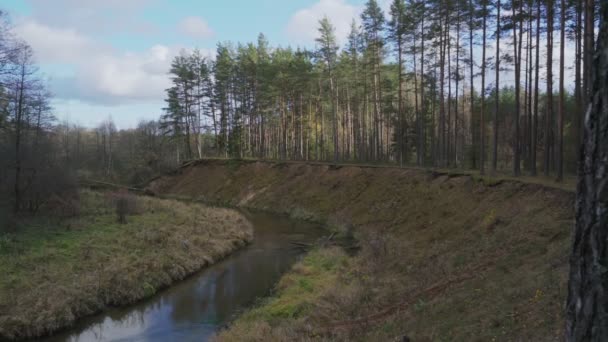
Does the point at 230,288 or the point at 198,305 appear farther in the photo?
the point at 230,288

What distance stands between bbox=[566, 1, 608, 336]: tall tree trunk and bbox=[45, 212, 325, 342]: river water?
39.8ft

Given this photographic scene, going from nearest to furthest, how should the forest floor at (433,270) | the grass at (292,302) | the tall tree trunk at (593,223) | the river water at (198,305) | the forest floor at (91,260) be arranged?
the tall tree trunk at (593,223) < the forest floor at (433,270) < the grass at (292,302) < the river water at (198,305) < the forest floor at (91,260)

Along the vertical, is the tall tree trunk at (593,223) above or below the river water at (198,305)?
above

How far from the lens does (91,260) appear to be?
56.9 ft

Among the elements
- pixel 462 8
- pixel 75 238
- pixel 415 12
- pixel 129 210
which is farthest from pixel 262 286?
pixel 415 12

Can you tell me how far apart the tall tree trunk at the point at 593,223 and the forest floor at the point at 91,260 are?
1423 cm

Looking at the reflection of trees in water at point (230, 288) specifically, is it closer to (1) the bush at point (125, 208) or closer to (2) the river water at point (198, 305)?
(2) the river water at point (198, 305)

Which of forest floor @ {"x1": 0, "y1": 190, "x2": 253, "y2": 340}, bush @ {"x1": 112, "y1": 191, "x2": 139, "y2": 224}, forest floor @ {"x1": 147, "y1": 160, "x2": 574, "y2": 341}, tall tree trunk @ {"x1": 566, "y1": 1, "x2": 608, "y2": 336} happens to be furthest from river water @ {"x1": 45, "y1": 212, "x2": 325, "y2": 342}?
tall tree trunk @ {"x1": 566, "y1": 1, "x2": 608, "y2": 336}

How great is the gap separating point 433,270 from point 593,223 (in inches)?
514

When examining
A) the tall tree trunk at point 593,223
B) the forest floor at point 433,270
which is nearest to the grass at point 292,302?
the forest floor at point 433,270

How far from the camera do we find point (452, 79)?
31.5m

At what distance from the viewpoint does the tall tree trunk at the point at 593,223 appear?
2064mm

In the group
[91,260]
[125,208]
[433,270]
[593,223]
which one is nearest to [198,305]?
[91,260]

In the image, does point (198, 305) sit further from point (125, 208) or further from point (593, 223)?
point (593, 223)
